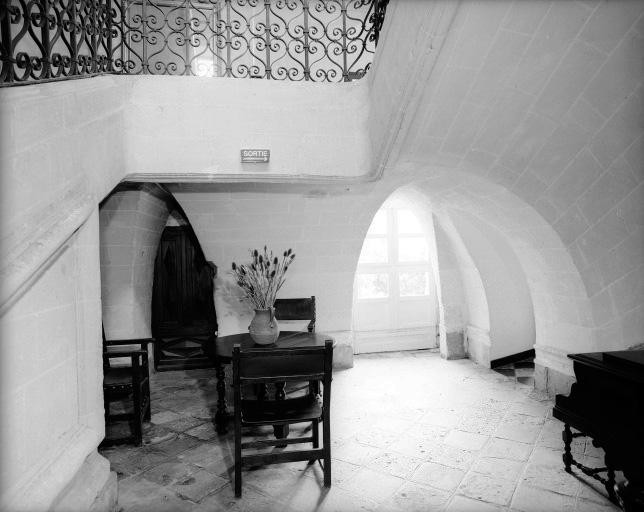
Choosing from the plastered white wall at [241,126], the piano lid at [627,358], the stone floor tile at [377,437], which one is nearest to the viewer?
the piano lid at [627,358]

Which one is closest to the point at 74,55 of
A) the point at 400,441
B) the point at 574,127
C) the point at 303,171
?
the point at 303,171

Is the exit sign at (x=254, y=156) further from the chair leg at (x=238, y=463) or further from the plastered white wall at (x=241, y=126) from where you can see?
the chair leg at (x=238, y=463)

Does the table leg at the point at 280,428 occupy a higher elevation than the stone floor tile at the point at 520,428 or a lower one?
higher

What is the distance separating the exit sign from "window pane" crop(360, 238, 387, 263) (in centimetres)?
384

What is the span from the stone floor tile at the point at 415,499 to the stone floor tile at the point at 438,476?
69 mm

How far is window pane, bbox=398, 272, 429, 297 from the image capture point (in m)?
7.06

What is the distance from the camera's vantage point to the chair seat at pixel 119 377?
138 inches

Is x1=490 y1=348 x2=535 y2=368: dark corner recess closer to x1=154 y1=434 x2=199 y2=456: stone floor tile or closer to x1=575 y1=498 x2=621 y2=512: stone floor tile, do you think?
x1=575 y1=498 x2=621 y2=512: stone floor tile

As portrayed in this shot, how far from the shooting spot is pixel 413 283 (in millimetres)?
7117

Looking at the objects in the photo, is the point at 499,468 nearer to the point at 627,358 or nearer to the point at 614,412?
the point at 614,412

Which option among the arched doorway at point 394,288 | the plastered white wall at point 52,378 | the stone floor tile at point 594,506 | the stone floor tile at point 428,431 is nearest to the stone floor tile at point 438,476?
the stone floor tile at point 428,431

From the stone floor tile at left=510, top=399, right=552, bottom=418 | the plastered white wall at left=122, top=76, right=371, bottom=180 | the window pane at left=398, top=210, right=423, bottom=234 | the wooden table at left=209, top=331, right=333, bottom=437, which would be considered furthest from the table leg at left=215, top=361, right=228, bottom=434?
the window pane at left=398, top=210, right=423, bottom=234

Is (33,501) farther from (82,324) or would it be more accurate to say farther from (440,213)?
(440,213)

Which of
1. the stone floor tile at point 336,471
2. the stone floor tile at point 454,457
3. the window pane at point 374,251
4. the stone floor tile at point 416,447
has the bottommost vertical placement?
the stone floor tile at point 454,457
